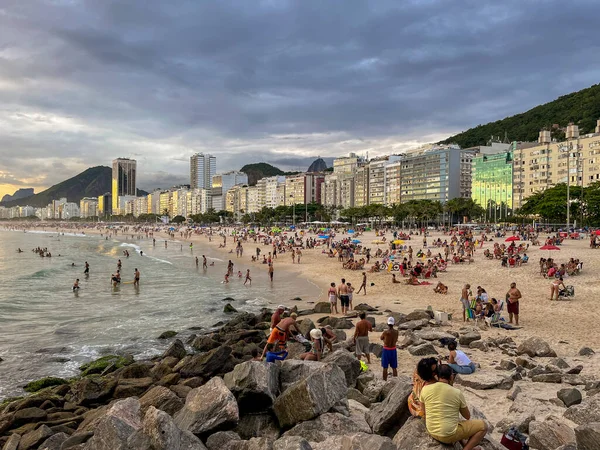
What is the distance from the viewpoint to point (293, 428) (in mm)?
5973

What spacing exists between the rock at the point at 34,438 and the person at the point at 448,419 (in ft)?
20.0

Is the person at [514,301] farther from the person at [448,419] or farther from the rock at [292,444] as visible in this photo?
the rock at [292,444]

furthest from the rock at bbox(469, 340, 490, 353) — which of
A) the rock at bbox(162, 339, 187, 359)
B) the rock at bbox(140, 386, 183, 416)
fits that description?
the rock at bbox(162, 339, 187, 359)

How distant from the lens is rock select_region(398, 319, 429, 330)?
551 inches

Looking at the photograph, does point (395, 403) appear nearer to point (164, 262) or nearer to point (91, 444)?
point (91, 444)

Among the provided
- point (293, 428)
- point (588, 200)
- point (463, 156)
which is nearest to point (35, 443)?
point (293, 428)

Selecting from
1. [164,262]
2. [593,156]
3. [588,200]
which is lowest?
[164,262]

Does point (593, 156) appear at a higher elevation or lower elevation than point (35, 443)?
higher

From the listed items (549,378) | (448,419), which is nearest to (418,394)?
(448,419)

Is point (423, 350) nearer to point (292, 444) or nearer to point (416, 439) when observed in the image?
point (416, 439)

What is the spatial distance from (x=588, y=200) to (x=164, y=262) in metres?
58.6

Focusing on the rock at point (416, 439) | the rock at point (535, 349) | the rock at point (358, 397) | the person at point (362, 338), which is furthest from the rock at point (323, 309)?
the rock at point (416, 439)

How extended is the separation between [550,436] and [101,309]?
2054 cm

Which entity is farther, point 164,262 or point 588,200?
point 588,200
